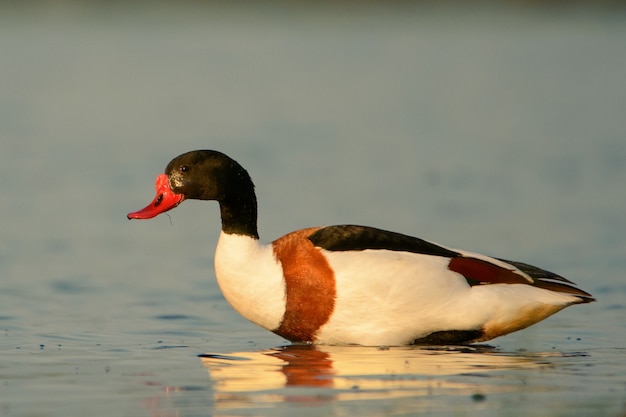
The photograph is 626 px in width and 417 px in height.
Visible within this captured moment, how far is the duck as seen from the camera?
27.7ft

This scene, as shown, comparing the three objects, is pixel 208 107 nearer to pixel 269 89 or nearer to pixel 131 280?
pixel 269 89

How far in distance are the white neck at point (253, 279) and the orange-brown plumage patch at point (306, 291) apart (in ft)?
0.18

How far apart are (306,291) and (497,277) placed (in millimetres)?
1256

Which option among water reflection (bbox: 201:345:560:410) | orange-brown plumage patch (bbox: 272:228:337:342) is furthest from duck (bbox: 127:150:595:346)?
water reflection (bbox: 201:345:560:410)

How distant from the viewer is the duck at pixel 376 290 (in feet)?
27.7

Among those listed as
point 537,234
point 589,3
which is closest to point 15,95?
point 537,234

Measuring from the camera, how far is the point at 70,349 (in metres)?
8.45

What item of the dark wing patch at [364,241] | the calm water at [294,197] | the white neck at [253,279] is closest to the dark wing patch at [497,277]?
the dark wing patch at [364,241]

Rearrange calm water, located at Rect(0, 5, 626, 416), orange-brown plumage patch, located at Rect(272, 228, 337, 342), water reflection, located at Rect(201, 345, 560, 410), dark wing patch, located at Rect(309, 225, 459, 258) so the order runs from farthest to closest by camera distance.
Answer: dark wing patch, located at Rect(309, 225, 459, 258), orange-brown plumage patch, located at Rect(272, 228, 337, 342), calm water, located at Rect(0, 5, 626, 416), water reflection, located at Rect(201, 345, 560, 410)

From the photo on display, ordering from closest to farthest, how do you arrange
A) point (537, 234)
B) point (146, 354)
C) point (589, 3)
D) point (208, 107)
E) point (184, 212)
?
point (146, 354) → point (537, 234) → point (184, 212) → point (208, 107) → point (589, 3)

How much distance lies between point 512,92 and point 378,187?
908 cm

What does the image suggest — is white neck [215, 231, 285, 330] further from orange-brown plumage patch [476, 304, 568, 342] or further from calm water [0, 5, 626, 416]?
orange-brown plumage patch [476, 304, 568, 342]

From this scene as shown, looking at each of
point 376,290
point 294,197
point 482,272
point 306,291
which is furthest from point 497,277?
point 294,197

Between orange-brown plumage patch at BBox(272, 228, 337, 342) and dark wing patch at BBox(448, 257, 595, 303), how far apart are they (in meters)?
0.84
